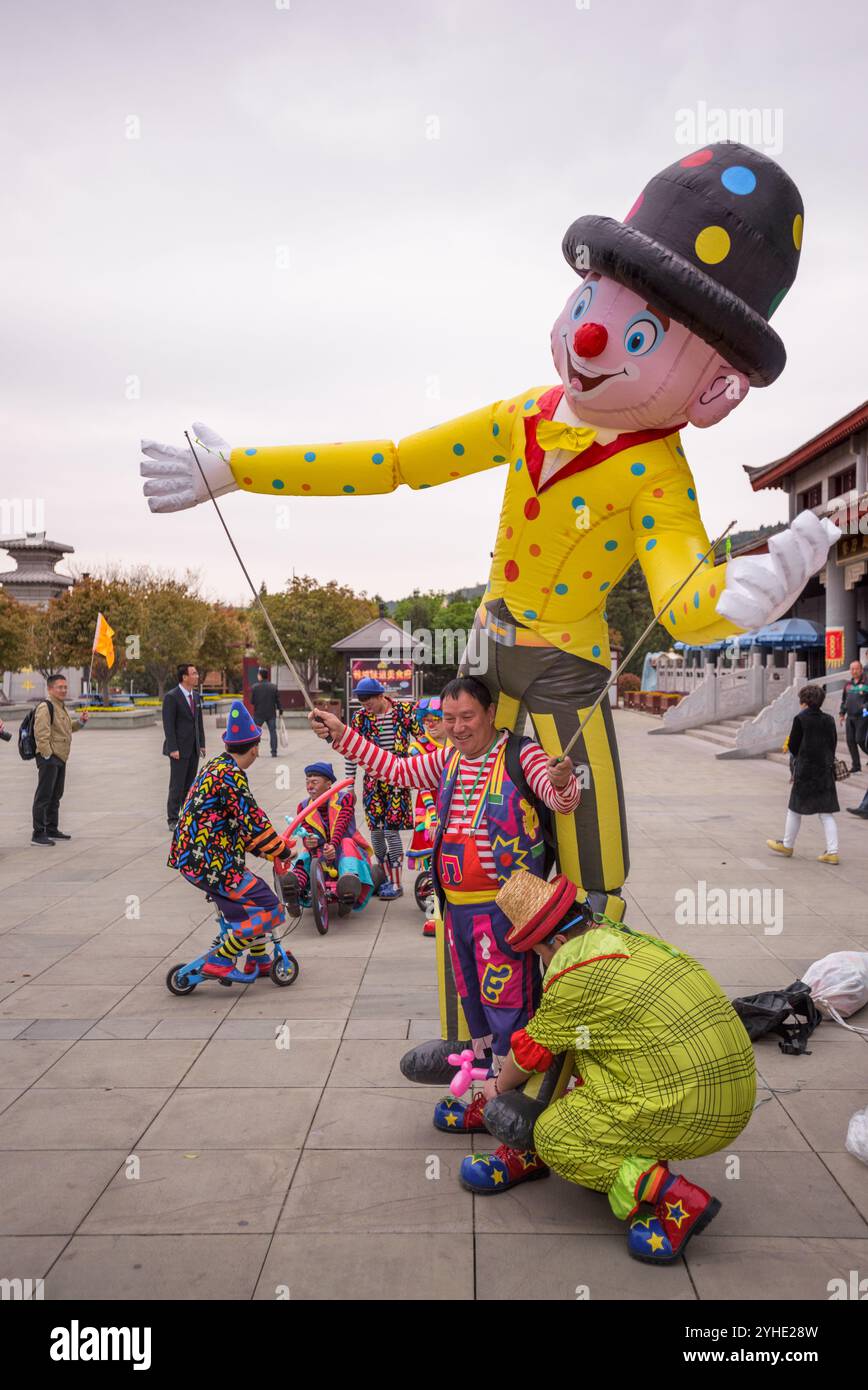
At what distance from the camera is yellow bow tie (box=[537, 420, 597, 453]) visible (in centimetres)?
375

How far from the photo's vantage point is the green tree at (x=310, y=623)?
115ft

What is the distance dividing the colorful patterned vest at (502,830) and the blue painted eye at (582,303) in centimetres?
152

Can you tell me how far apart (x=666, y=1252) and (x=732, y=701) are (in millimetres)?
22058

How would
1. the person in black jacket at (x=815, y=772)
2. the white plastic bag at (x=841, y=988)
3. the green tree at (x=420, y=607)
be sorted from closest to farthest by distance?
the white plastic bag at (x=841, y=988) → the person in black jacket at (x=815, y=772) → the green tree at (x=420, y=607)

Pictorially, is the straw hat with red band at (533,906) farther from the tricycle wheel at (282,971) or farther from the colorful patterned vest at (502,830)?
the tricycle wheel at (282,971)

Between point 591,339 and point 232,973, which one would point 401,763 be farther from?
point 232,973

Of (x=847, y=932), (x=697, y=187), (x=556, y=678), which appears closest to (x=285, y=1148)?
(x=556, y=678)

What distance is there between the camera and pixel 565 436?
378 centimetres

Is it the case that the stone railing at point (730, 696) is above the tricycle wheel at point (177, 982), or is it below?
above

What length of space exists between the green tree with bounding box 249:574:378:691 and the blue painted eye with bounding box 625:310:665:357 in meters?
30.3

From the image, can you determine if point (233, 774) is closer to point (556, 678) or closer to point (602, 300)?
point (556, 678)

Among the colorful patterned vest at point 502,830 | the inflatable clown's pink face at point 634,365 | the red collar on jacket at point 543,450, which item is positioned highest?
the inflatable clown's pink face at point 634,365

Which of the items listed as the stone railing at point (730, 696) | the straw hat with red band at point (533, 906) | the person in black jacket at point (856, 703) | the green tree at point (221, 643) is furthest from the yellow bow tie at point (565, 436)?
the green tree at point (221, 643)

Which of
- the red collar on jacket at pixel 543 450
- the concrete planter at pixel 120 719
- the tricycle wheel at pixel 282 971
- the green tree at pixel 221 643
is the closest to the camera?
the red collar on jacket at pixel 543 450
